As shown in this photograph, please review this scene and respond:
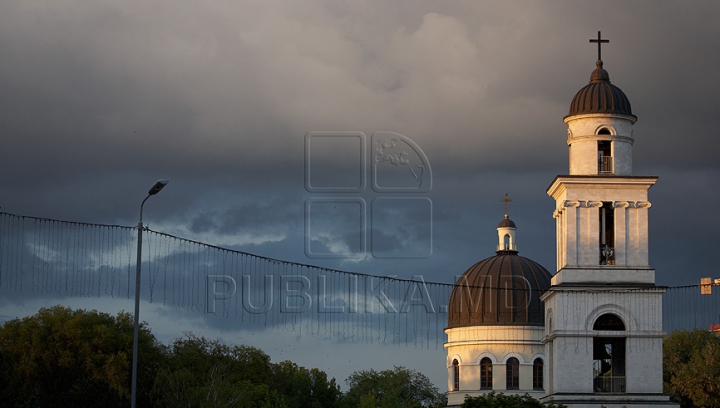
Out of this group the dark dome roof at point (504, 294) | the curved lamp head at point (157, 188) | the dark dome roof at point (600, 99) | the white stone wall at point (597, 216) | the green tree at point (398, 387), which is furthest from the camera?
the green tree at point (398, 387)

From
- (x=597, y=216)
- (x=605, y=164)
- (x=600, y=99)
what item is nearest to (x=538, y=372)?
(x=597, y=216)

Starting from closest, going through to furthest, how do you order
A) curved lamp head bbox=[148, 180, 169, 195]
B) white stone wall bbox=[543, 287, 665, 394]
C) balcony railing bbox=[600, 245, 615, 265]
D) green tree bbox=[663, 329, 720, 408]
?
curved lamp head bbox=[148, 180, 169, 195], white stone wall bbox=[543, 287, 665, 394], balcony railing bbox=[600, 245, 615, 265], green tree bbox=[663, 329, 720, 408]

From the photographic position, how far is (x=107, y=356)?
70.8 metres

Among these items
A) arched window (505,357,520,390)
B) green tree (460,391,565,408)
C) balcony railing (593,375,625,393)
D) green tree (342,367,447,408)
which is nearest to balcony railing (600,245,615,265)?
balcony railing (593,375,625,393)

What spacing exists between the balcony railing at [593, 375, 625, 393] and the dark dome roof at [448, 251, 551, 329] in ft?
62.6

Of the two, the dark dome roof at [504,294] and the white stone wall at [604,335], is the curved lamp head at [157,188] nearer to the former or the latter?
the white stone wall at [604,335]

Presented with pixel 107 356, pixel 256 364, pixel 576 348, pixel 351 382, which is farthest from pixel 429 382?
pixel 576 348

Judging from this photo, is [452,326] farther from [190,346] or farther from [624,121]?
[624,121]

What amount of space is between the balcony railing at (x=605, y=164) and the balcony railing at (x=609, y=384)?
9.81 meters

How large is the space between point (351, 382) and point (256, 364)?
47.1 metres

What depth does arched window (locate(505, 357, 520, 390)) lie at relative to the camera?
255 ft

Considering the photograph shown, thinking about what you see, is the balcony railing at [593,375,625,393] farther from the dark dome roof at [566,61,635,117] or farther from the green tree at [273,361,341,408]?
the green tree at [273,361,341,408]

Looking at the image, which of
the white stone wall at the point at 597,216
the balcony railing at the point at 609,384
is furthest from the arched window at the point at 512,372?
the white stone wall at the point at 597,216

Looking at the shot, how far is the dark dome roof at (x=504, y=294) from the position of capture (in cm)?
7750
